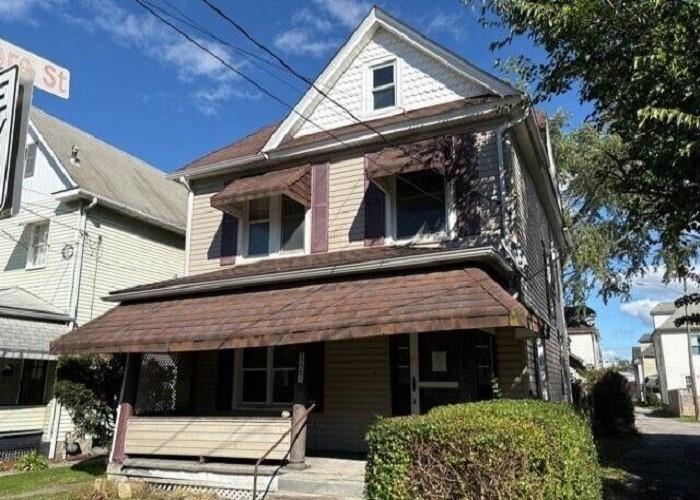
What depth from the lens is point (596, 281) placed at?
84.3 feet

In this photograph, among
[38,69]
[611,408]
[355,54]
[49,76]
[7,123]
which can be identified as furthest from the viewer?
[611,408]

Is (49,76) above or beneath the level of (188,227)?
beneath

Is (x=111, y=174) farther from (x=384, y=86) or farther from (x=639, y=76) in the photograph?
(x=639, y=76)

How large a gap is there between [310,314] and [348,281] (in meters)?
1.23

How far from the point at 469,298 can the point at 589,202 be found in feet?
68.5

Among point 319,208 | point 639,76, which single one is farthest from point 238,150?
point 639,76

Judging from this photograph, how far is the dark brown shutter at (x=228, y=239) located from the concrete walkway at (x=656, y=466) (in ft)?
29.8

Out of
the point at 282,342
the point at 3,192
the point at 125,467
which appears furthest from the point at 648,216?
the point at 125,467

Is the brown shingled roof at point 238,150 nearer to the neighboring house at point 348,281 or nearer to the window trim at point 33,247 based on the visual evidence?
the neighboring house at point 348,281

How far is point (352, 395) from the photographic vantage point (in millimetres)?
11578

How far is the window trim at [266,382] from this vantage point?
12.4 m

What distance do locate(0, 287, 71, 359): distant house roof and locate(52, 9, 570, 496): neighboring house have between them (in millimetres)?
4372

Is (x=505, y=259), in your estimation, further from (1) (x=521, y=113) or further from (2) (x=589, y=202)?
(2) (x=589, y=202)

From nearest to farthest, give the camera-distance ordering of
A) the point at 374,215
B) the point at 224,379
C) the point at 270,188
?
the point at 374,215
the point at 270,188
the point at 224,379
